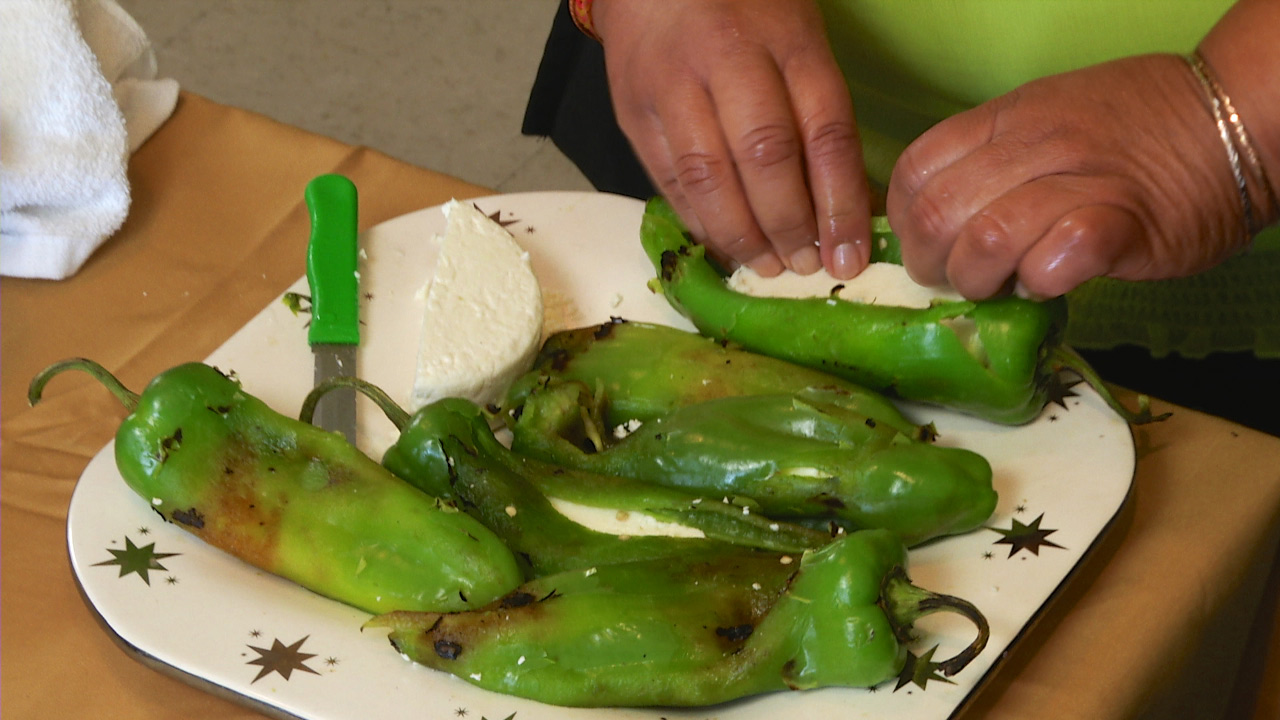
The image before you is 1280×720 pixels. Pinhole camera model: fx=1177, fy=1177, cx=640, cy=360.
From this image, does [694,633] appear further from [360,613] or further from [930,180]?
[930,180]

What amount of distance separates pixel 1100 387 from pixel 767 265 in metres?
0.27

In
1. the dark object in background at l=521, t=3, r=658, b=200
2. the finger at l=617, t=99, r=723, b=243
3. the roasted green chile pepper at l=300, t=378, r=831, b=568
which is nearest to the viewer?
the roasted green chile pepper at l=300, t=378, r=831, b=568

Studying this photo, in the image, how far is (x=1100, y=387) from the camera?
0.85 metres

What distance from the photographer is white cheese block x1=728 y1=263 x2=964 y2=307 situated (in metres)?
0.88

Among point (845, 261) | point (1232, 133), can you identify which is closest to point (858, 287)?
point (845, 261)

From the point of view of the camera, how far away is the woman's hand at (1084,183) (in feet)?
2.46

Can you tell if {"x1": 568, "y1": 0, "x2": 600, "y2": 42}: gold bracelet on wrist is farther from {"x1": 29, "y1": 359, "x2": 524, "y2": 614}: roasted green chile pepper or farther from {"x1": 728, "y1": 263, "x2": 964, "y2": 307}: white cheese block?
{"x1": 29, "y1": 359, "x2": 524, "y2": 614}: roasted green chile pepper

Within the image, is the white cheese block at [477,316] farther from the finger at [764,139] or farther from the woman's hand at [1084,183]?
the woman's hand at [1084,183]

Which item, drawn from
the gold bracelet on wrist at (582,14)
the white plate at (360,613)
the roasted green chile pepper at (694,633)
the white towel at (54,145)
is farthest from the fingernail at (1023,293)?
the white towel at (54,145)

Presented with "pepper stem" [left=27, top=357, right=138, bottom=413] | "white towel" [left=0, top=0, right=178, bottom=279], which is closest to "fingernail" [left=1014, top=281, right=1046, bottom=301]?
"pepper stem" [left=27, top=357, right=138, bottom=413]

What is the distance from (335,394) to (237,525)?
14cm

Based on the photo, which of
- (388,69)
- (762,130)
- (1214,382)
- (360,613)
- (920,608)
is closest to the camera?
(920,608)

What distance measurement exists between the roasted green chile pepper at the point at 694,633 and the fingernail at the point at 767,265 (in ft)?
0.98

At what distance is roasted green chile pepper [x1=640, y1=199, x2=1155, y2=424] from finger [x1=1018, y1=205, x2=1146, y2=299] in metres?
0.06
